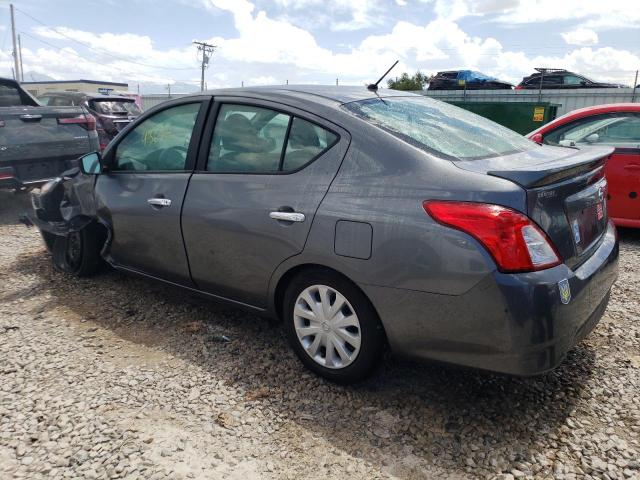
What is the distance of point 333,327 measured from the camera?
267cm

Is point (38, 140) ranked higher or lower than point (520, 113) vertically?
lower

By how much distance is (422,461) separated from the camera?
7.41ft

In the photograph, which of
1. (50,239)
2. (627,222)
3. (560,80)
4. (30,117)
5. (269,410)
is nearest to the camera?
(269,410)

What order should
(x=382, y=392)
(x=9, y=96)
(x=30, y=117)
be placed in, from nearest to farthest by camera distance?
(x=382, y=392)
(x=30, y=117)
(x=9, y=96)

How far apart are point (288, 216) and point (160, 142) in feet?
4.63

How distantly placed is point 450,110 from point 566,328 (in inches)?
65.7

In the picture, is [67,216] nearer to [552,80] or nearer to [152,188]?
[152,188]

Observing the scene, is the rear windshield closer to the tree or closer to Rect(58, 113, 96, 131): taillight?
Rect(58, 113, 96, 131): taillight

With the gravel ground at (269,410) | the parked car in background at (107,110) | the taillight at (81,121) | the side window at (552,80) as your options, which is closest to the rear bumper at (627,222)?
the gravel ground at (269,410)

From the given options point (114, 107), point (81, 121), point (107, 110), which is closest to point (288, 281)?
point (81, 121)

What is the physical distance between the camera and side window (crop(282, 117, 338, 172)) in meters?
2.72

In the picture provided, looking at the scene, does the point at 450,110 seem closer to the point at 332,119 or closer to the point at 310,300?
the point at 332,119

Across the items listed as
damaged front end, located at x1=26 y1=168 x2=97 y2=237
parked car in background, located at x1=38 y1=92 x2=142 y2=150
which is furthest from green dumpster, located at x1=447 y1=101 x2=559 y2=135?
damaged front end, located at x1=26 y1=168 x2=97 y2=237

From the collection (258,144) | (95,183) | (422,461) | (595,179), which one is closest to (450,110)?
(595,179)
